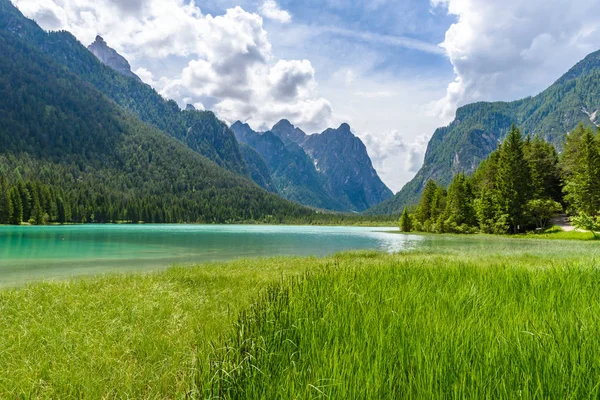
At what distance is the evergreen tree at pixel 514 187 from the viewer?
57.6 metres

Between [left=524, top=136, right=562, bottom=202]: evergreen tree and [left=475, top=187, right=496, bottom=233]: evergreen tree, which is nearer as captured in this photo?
[left=524, top=136, right=562, bottom=202]: evergreen tree

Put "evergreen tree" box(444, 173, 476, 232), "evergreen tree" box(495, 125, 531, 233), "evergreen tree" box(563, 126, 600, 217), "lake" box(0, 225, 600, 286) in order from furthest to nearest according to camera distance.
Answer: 1. "evergreen tree" box(444, 173, 476, 232)
2. "evergreen tree" box(495, 125, 531, 233)
3. "evergreen tree" box(563, 126, 600, 217)
4. "lake" box(0, 225, 600, 286)

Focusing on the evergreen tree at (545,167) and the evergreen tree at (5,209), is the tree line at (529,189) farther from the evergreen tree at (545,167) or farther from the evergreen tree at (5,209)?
the evergreen tree at (5,209)

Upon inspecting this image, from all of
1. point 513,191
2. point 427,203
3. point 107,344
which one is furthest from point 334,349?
point 427,203

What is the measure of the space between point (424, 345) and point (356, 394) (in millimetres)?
1046

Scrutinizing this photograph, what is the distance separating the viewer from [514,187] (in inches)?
2274

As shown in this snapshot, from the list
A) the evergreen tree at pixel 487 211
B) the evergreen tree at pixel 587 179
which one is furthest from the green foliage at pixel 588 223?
the evergreen tree at pixel 487 211

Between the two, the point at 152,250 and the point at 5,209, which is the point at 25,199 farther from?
the point at 152,250

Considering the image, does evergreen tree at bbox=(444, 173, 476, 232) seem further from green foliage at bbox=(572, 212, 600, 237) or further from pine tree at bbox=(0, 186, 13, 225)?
pine tree at bbox=(0, 186, 13, 225)

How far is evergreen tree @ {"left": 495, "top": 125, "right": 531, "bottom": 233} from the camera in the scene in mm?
57562

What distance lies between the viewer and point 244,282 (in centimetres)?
1261

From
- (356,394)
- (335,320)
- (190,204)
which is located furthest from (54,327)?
(190,204)

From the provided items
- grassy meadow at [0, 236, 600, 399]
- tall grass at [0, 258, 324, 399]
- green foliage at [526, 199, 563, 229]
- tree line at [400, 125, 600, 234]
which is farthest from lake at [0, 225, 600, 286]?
tree line at [400, 125, 600, 234]

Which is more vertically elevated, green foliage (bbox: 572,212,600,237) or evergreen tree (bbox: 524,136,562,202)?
evergreen tree (bbox: 524,136,562,202)
